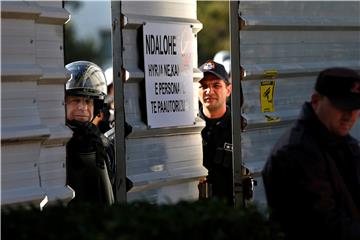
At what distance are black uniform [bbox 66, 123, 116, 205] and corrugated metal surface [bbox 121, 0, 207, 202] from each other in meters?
0.45

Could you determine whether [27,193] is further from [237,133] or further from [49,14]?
[237,133]

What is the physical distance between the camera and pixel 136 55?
6551mm

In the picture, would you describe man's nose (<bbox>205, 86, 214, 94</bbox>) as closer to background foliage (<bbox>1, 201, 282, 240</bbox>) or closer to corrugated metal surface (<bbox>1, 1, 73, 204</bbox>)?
corrugated metal surface (<bbox>1, 1, 73, 204</bbox>)

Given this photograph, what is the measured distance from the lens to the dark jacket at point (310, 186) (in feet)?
16.5

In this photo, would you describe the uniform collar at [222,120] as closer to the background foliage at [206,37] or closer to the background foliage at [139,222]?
the background foliage at [139,222]

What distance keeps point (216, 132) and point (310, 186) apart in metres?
3.40

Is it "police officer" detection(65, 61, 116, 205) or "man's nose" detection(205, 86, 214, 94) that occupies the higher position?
"man's nose" detection(205, 86, 214, 94)

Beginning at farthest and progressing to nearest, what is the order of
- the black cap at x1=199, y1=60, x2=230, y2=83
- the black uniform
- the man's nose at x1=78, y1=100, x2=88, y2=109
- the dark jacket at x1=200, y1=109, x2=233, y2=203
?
1. the black cap at x1=199, y1=60, x2=230, y2=83
2. the dark jacket at x1=200, y1=109, x2=233, y2=203
3. the man's nose at x1=78, y1=100, x2=88, y2=109
4. the black uniform

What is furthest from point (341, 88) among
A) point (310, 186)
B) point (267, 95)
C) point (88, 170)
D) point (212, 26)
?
point (212, 26)

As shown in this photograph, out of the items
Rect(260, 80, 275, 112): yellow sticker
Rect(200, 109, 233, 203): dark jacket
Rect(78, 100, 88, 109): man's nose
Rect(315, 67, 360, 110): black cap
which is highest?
Rect(315, 67, 360, 110): black cap

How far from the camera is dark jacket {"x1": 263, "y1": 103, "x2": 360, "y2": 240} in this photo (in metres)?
5.03

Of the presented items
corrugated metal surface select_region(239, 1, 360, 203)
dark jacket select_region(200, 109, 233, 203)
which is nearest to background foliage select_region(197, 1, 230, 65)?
dark jacket select_region(200, 109, 233, 203)

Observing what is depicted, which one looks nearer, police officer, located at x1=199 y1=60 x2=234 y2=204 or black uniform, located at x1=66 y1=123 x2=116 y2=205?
black uniform, located at x1=66 y1=123 x2=116 y2=205

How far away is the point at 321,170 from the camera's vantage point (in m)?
5.09
